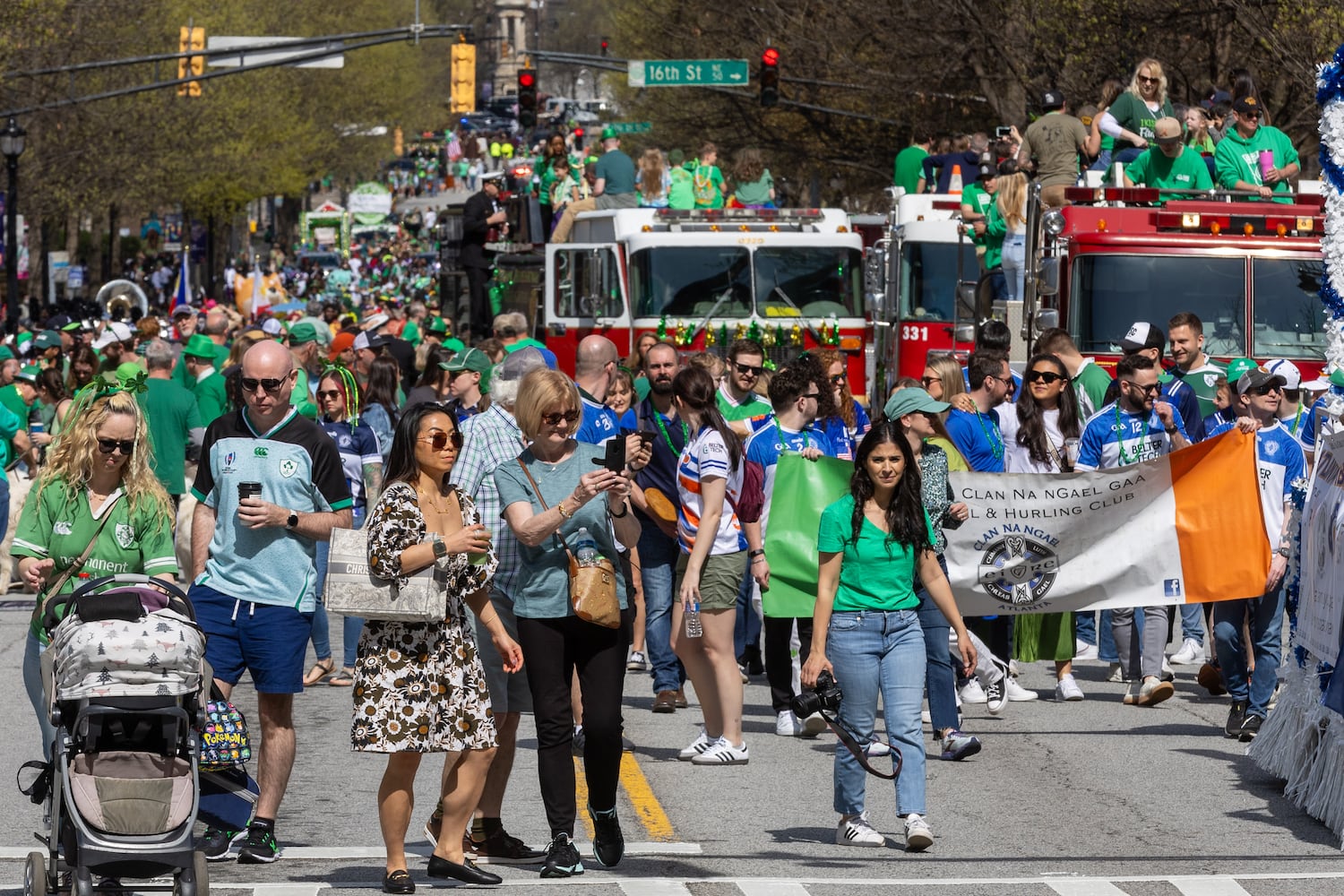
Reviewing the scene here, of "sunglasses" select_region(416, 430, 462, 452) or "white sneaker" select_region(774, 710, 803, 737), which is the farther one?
"white sneaker" select_region(774, 710, 803, 737)

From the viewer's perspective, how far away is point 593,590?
312 inches

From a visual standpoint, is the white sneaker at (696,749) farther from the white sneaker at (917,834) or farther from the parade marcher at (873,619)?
the white sneaker at (917,834)

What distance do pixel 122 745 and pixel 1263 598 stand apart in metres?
6.24

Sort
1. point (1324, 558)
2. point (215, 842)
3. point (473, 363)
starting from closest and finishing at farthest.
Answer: point (215, 842), point (1324, 558), point (473, 363)

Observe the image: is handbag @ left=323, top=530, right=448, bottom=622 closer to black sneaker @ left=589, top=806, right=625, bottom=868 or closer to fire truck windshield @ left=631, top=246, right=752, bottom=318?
black sneaker @ left=589, top=806, right=625, bottom=868

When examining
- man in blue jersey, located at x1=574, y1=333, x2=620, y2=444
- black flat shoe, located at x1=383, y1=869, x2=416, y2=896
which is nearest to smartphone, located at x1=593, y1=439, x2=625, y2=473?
black flat shoe, located at x1=383, y1=869, x2=416, y2=896

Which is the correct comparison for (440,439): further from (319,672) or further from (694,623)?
(319,672)

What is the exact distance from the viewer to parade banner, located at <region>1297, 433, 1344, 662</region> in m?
9.21

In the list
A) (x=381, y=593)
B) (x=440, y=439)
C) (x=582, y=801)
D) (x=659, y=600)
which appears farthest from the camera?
(x=659, y=600)

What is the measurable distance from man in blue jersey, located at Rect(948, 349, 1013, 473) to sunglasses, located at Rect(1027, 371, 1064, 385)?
0.28 metres

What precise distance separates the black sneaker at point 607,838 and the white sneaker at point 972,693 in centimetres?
465


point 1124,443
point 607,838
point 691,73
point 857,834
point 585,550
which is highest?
point 691,73

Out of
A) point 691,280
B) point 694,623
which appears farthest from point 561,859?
point 691,280

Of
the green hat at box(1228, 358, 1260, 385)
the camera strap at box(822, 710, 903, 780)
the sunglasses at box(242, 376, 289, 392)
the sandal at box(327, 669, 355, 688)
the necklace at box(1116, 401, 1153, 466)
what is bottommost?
the sandal at box(327, 669, 355, 688)
